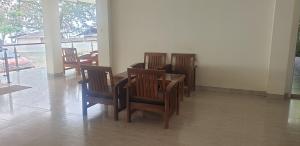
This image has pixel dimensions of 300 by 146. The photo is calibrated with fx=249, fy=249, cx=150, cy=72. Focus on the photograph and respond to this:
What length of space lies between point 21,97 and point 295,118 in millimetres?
→ 5145

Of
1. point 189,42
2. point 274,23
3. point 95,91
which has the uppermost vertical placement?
point 274,23

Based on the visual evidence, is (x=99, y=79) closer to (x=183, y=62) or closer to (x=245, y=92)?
(x=183, y=62)

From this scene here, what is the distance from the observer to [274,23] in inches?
184

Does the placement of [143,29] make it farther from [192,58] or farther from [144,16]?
[192,58]

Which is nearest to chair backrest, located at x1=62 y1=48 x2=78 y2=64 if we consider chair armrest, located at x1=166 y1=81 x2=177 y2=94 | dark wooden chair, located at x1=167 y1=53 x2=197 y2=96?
dark wooden chair, located at x1=167 y1=53 x2=197 y2=96

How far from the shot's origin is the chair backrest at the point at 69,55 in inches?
288

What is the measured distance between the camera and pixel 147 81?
355 cm

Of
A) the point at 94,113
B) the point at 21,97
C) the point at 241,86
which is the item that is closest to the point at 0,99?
the point at 21,97

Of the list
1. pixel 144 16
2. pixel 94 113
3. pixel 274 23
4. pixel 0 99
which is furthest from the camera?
pixel 144 16

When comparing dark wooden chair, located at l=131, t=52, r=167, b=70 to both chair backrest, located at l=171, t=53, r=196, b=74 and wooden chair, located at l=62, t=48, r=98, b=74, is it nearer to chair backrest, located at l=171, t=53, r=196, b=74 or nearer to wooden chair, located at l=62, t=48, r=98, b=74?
chair backrest, located at l=171, t=53, r=196, b=74

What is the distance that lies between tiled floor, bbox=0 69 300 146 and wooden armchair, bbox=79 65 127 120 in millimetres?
252

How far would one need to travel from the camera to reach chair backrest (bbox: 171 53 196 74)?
5320mm

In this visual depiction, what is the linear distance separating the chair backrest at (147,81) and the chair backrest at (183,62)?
1.75 metres

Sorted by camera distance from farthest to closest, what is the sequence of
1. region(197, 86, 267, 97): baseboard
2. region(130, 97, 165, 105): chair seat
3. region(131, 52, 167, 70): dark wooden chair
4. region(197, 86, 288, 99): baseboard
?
region(131, 52, 167, 70): dark wooden chair → region(197, 86, 267, 97): baseboard → region(197, 86, 288, 99): baseboard → region(130, 97, 165, 105): chair seat
